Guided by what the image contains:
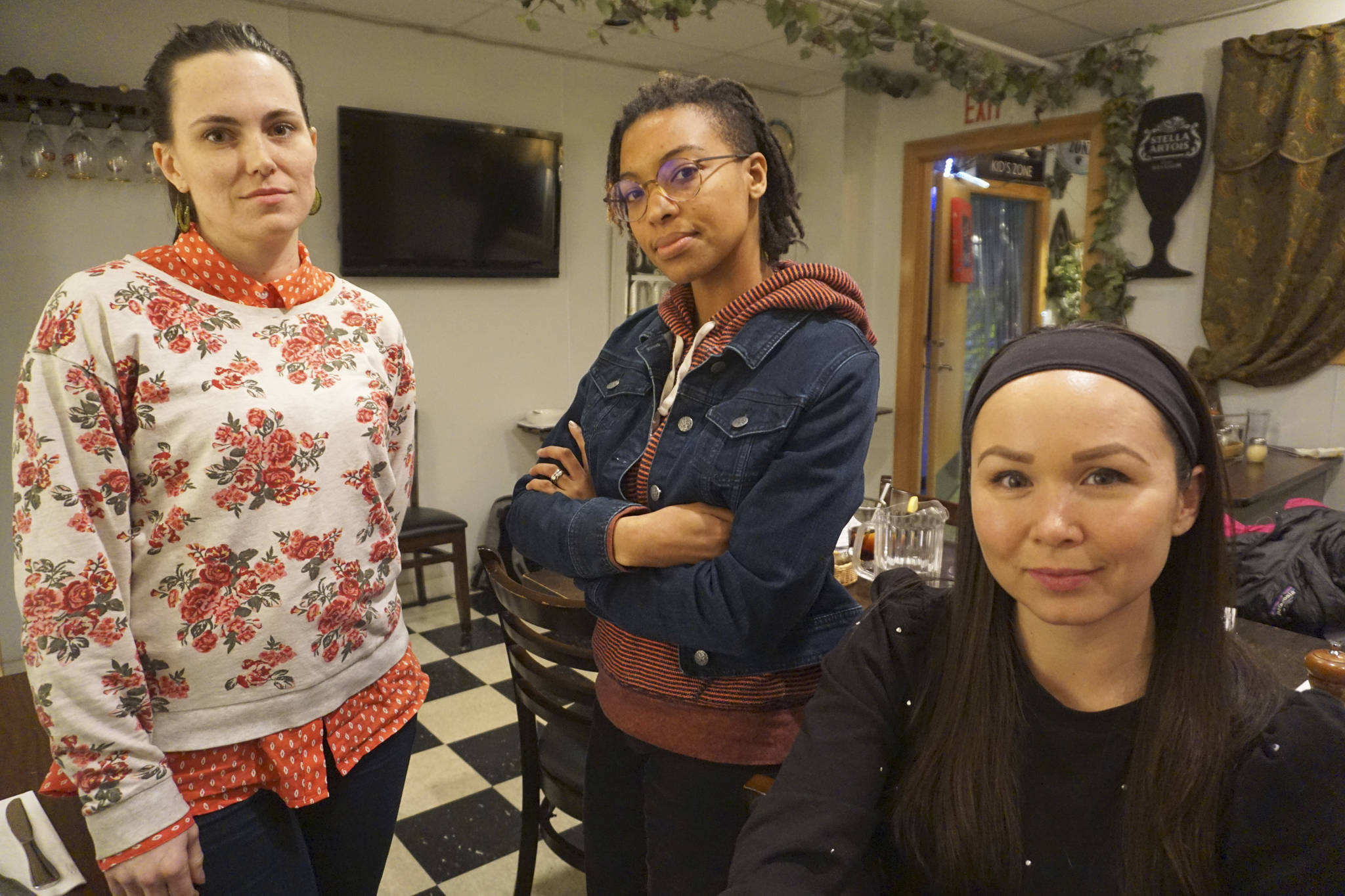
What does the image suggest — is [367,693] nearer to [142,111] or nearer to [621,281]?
[142,111]

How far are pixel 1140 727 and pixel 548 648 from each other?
100 centimetres

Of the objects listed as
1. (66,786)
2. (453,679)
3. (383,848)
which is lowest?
(453,679)

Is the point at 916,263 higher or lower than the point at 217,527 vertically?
higher

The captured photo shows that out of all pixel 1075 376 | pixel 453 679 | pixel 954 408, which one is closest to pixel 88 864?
pixel 1075 376

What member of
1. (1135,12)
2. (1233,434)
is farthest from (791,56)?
(1233,434)

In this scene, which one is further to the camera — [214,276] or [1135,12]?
[1135,12]

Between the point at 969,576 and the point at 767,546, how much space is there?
242 millimetres

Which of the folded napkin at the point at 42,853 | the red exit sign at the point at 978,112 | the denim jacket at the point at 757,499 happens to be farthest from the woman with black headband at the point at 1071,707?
the red exit sign at the point at 978,112

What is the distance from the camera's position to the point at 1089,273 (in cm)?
443

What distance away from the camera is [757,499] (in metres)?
1.13

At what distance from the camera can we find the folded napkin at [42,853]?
102 cm

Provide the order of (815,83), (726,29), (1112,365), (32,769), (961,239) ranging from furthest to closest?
(961,239) < (815,83) < (726,29) < (32,769) < (1112,365)

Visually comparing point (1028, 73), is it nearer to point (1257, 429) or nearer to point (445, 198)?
point (1257, 429)

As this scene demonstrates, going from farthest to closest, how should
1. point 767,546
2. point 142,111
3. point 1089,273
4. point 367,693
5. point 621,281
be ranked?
point 621,281
point 1089,273
point 142,111
point 367,693
point 767,546
